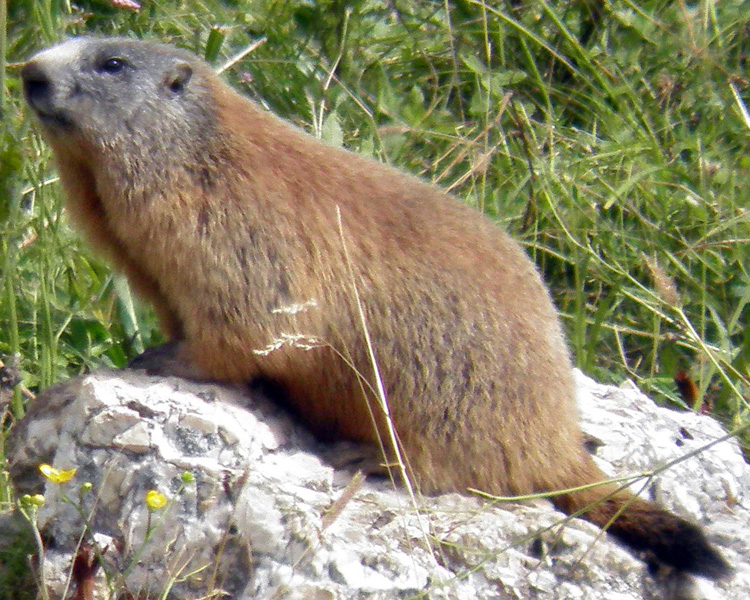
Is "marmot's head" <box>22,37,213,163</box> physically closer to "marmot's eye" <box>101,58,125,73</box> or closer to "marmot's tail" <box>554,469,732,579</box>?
"marmot's eye" <box>101,58,125,73</box>

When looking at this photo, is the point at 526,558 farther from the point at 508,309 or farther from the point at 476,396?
the point at 508,309

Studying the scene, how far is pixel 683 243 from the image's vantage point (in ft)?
16.3

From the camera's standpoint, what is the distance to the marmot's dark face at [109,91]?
3119mm

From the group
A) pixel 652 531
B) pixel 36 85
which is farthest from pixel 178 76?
pixel 652 531

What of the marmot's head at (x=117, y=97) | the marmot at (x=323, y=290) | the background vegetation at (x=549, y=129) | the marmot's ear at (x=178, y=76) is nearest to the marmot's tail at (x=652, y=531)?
the marmot at (x=323, y=290)

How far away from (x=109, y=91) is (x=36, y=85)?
21cm

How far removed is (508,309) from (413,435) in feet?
1.57

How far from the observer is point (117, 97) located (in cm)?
317

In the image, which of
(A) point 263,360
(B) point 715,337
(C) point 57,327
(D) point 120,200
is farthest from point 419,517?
(B) point 715,337

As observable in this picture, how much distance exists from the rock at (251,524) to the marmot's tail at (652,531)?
56 mm

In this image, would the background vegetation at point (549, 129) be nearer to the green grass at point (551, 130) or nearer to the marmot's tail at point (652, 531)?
the green grass at point (551, 130)

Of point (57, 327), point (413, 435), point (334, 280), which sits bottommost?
point (57, 327)

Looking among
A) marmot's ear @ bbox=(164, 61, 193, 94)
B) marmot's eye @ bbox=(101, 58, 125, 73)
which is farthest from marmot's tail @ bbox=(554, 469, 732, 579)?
marmot's eye @ bbox=(101, 58, 125, 73)

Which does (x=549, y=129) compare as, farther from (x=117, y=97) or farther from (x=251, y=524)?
(x=251, y=524)
